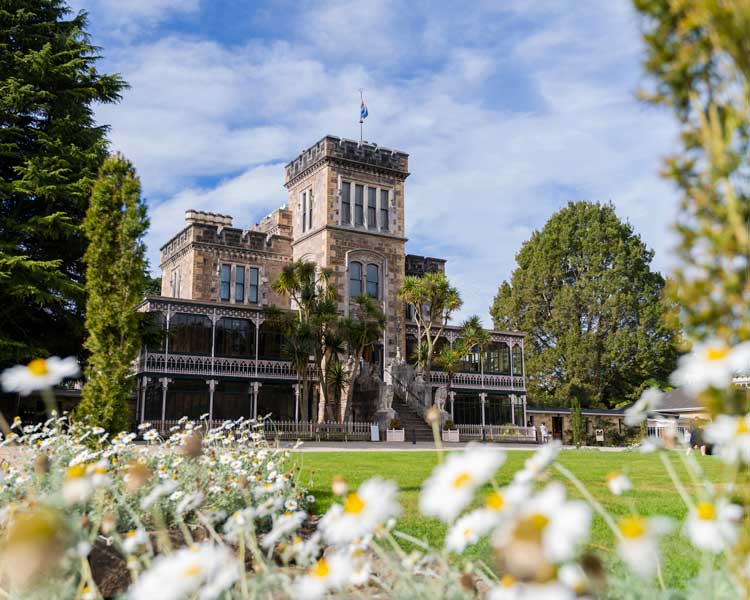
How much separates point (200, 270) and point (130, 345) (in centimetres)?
2321

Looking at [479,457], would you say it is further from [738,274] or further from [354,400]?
[354,400]

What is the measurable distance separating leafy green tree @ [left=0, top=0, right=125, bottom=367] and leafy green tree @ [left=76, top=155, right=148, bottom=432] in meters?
7.50

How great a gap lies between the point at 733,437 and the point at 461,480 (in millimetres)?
679

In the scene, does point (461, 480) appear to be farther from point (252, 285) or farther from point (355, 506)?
point (252, 285)

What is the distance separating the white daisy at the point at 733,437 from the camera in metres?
1.67

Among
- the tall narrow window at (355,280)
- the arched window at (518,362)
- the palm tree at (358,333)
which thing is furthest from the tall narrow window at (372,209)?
the arched window at (518,362)

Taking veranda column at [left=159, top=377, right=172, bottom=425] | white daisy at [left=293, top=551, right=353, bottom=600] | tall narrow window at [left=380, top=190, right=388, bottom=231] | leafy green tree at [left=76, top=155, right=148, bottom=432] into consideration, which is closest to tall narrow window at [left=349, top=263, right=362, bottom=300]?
tall narrow window at [left=380, top=190, right=388, bottom=231]

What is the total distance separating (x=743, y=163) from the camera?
1.98 metres

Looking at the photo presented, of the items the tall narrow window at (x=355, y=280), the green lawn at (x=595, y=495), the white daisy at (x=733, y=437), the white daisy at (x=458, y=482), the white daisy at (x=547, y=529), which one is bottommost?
the green lawn at (x=595, y=495)

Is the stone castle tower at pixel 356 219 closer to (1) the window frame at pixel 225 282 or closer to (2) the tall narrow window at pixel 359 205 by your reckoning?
(2) the tall narrow window at pixel 359 205

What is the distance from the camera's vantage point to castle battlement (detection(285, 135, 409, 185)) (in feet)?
113

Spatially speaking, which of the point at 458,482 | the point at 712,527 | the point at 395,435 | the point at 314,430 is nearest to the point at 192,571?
the point at 458,482

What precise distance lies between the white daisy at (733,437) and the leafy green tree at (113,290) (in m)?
12.0

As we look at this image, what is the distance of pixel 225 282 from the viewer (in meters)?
36.1
